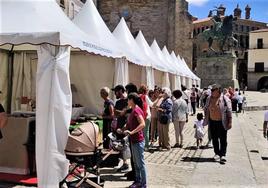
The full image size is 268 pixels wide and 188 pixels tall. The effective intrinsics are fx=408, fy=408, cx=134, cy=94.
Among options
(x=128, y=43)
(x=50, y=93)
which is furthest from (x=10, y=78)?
(x=128, y=43)

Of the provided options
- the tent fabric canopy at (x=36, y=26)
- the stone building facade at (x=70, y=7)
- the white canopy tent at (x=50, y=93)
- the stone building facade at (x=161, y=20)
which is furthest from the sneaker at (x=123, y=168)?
the stone building facade at (x=161, y=20)

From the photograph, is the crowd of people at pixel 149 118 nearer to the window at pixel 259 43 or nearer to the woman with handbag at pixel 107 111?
the woman with handbag at pixel 107 111

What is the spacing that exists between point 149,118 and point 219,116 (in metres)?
1.64

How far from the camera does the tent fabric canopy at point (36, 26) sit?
20.1ft

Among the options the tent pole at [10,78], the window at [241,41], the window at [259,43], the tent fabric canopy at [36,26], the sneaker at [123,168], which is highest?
the window at [241,41]

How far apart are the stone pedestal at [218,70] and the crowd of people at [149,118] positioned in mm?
26799

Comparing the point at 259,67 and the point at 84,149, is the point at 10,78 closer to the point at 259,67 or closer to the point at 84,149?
the point at 84,149

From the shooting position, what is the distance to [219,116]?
8.94 meters

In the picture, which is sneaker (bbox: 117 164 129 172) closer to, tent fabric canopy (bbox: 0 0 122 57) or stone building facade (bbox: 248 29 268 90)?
tent fabric canopy (bbox: 0 0 122 57)

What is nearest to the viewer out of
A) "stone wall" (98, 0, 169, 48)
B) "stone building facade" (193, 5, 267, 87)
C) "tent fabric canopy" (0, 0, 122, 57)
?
"tent fabric canopy" (0, 0, 122, 57)

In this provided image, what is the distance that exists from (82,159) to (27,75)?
5466 mm

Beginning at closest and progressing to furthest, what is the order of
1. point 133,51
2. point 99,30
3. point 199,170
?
1. point 199,170
2. point 99,30
3. point 133,51

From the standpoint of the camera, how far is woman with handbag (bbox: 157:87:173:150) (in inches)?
402

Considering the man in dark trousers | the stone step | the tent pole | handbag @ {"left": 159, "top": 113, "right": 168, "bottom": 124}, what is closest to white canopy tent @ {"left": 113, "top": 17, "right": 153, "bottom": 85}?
handbag @ {"left": 159, "top": 113, "right": 168, "bottom": 124}
